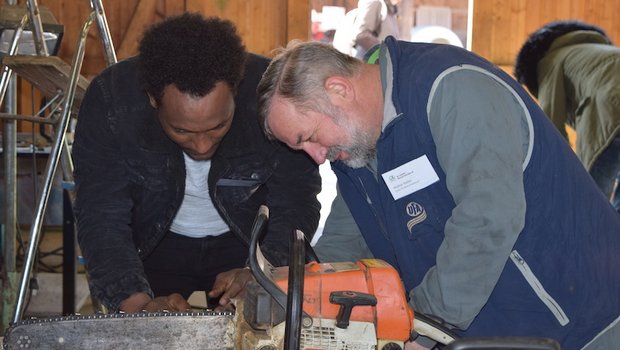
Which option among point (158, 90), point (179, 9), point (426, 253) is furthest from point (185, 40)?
point (179, 9)

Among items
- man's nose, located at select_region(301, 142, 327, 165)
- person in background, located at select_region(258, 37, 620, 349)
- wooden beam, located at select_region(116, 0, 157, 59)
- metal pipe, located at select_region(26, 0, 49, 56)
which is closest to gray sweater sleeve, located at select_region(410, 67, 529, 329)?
person in background, located at select_region(258, 37, 620, 349)

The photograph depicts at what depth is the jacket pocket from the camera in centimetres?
191

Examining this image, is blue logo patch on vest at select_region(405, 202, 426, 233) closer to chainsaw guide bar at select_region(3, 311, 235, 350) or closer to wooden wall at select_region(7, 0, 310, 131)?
chainsaw guide bar at select_region(3, 311, 235, 350)

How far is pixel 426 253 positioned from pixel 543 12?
7.56 meters

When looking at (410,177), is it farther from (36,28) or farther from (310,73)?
(36,28)

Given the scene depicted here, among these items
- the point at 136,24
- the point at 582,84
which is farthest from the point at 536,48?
the point at 136,24

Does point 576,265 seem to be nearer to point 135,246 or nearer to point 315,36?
point 135,246

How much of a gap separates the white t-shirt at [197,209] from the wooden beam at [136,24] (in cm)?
646

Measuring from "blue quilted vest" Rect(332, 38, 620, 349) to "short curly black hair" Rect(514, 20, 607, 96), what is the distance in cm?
260

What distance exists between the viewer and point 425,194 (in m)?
1.96

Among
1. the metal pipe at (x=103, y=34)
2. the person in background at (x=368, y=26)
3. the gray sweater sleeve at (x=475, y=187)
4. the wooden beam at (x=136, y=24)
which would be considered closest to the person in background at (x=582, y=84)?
the metal pipe at (x=103, y=34)

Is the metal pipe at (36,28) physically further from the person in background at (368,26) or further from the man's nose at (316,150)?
the person in background at (368,26)

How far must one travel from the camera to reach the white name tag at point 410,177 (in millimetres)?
1937

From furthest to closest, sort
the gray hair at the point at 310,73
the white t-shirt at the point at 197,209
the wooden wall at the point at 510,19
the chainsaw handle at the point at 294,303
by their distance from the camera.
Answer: the wooden wall at the point at 510,19
the white t-shirt at the point at 197,209
the gray hair at the point at 310,73
the chainsaw handle at the point at 294,303
